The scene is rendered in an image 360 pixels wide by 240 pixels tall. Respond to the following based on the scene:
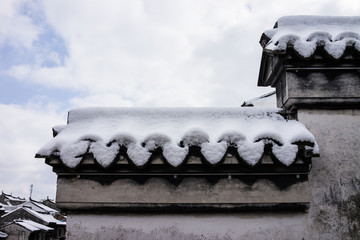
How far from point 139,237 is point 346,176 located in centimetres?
229

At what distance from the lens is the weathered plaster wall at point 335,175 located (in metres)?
3.34

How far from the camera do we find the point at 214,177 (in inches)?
130

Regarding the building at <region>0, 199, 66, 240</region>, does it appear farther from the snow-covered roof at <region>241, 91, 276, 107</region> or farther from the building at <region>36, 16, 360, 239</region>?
the building at <region>36, 16, 360, 239</region>

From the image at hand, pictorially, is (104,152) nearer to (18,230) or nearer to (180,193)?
(180,193)

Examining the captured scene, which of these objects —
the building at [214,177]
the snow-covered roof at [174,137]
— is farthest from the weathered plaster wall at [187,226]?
the snow-covered roof at [174,137]

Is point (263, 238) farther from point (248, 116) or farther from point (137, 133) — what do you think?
point (137, 133)

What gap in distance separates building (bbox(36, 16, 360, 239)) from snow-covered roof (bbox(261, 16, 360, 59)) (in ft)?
0.05

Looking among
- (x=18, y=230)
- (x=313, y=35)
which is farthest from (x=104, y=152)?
(x=18, y=230)

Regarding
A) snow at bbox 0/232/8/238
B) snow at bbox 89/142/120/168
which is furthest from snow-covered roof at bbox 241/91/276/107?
snow at bbox 0/232/8/238

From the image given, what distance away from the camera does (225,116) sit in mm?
3754

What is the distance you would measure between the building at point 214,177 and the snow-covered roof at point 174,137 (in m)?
0.01

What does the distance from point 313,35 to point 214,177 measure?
196cm

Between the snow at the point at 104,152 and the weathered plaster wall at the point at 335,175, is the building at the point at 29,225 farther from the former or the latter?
the weathered plaster wall at the point at 335,175

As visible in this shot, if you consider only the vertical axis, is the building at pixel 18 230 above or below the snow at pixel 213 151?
below
